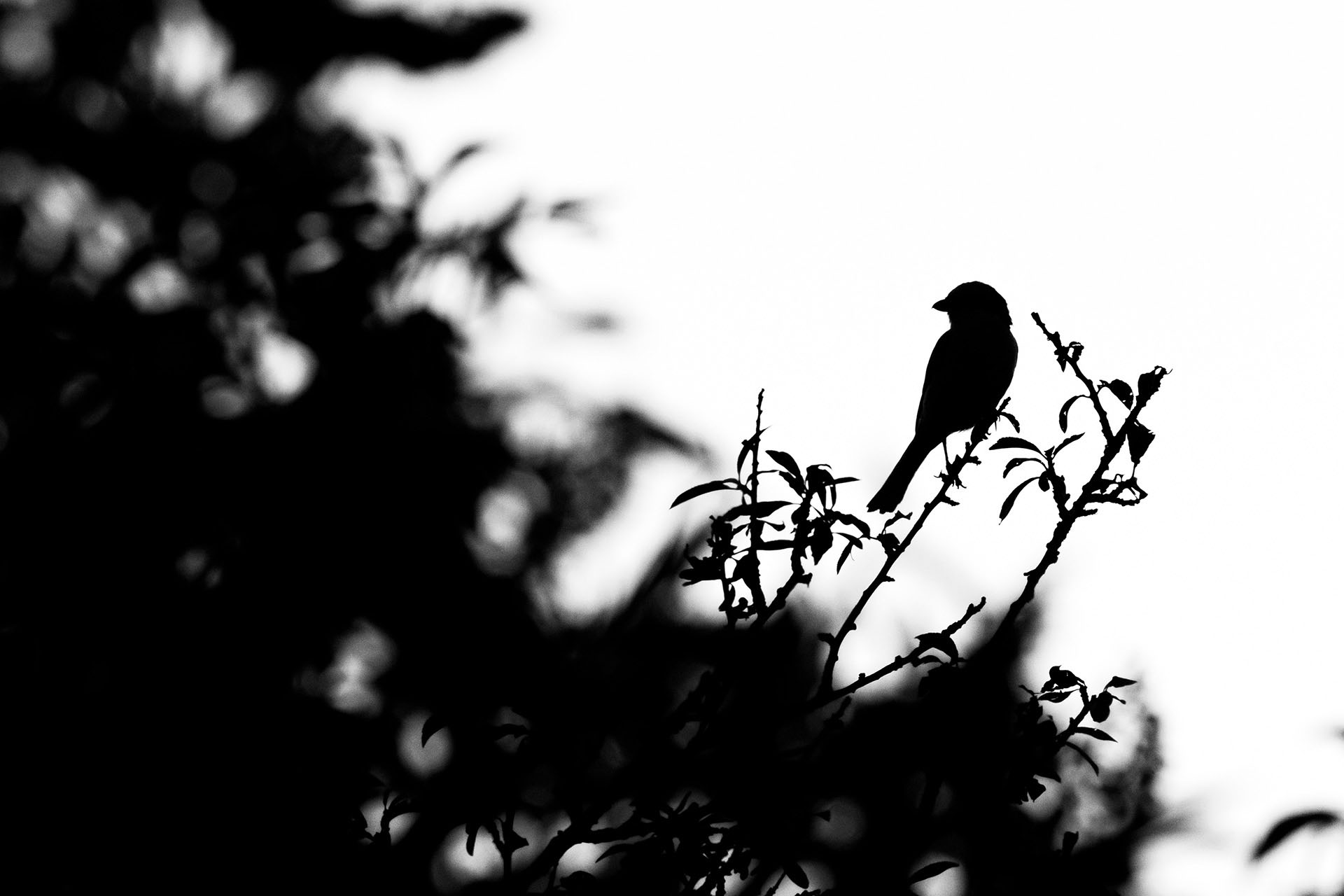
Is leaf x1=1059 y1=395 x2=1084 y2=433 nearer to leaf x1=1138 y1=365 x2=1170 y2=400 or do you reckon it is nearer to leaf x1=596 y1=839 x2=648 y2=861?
leaf x1=1138 y1=365 x2=1170 y2=400

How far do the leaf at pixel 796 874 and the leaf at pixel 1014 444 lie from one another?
84 centimetres

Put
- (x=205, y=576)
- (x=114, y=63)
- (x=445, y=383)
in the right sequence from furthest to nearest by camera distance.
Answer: (x=114, y=63) → (x=445, y=383) → (x=205, y=576)

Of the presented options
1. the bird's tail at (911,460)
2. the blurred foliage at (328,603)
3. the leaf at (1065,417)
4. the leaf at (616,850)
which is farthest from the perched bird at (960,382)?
the leaf at (616,850)

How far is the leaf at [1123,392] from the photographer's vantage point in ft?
7.25

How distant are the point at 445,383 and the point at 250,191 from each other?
990mm

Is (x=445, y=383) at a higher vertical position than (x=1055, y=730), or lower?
higher

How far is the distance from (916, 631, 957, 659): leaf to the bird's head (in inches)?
88.4

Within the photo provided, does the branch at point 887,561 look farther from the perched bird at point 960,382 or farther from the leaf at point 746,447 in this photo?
the perched bird at point 960,382

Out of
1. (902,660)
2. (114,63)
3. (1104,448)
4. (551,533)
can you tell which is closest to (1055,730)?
(902,660)

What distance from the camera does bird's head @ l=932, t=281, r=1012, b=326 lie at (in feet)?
14.0

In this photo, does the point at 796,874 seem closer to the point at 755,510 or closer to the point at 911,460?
the point at 755,510

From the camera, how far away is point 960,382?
3.94 metres

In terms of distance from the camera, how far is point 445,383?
4.09m

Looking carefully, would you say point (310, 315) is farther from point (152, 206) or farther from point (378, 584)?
point (378, 584)
